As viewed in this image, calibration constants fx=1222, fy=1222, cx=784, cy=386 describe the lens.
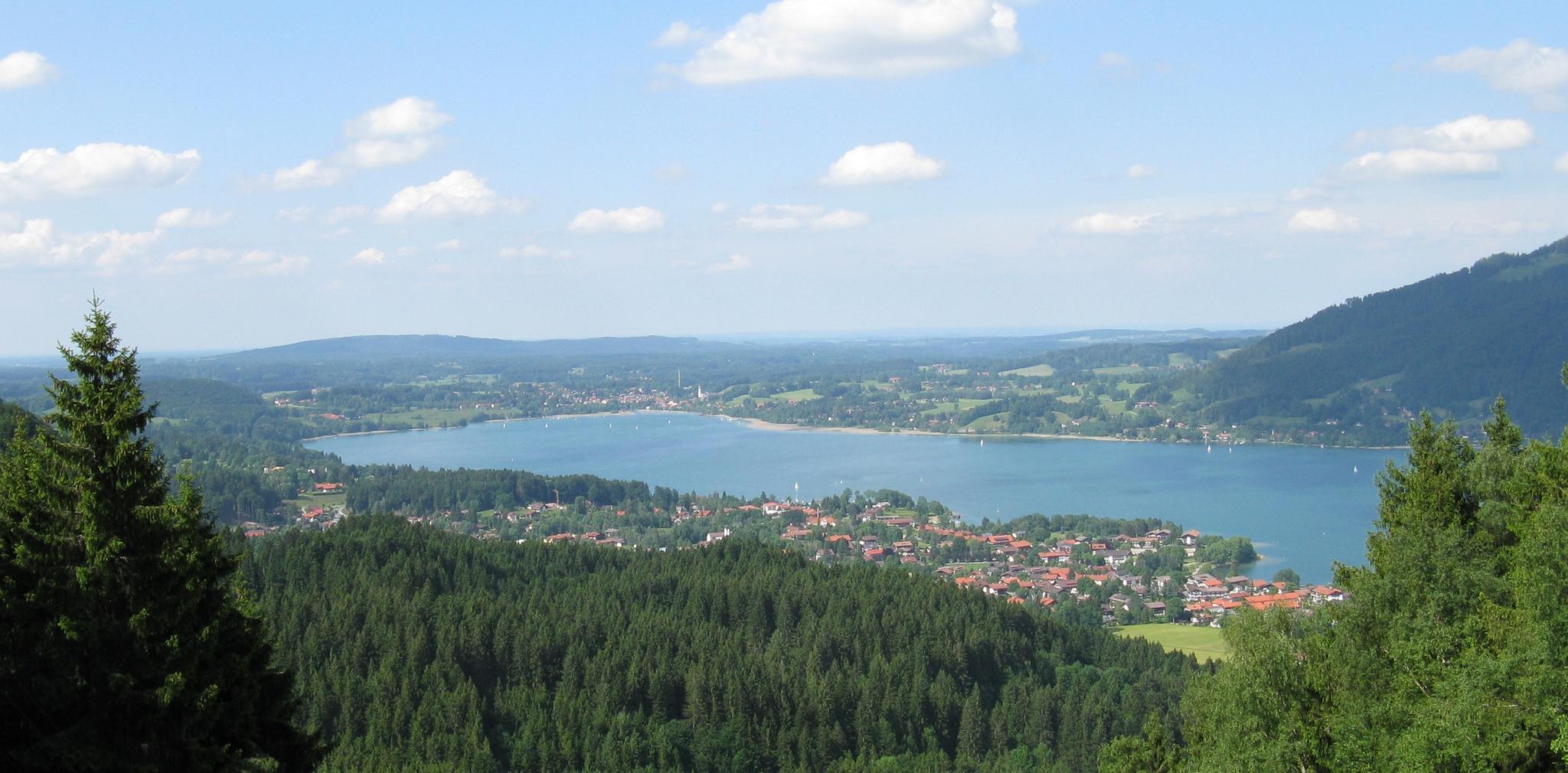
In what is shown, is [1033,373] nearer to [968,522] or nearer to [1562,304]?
[1562,304]

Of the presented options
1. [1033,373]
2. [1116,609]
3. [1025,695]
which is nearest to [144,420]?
[1025,695]

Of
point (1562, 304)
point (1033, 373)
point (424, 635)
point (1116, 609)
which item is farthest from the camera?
point (1033, 373)

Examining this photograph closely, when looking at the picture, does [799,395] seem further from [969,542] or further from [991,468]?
[969,542]

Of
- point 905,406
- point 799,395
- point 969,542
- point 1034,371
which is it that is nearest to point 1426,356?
point 905,406

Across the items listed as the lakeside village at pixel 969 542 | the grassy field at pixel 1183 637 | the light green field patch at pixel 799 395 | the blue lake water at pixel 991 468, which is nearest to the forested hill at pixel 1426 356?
the blue lake water at pixel 991 468

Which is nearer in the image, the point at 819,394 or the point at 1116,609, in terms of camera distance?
the point at 1116,609
